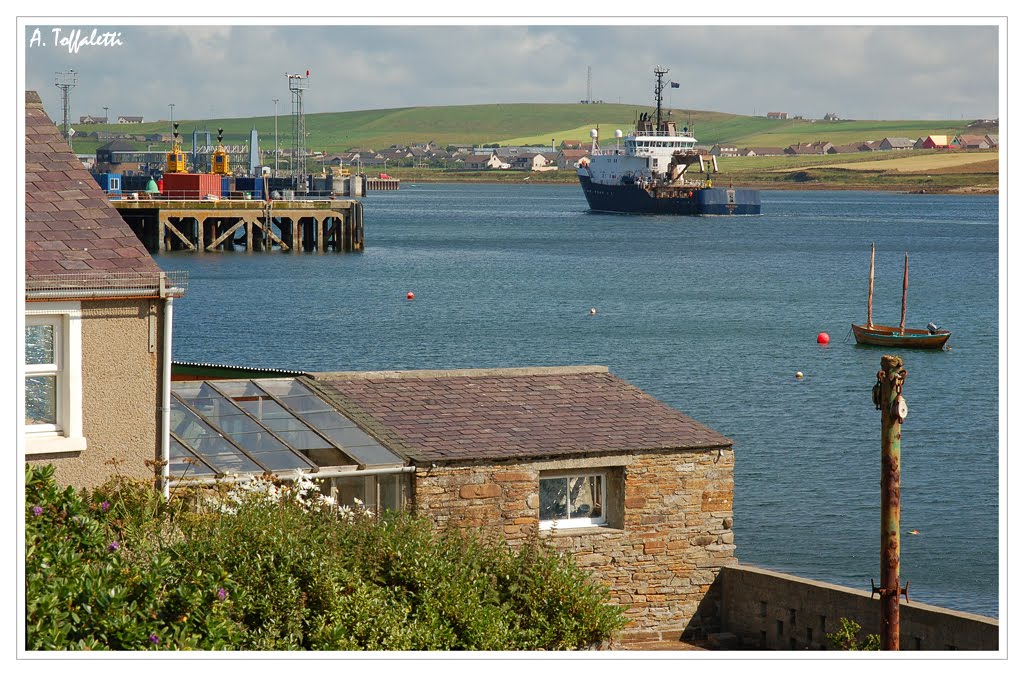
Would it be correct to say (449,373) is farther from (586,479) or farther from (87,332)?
(87,332)

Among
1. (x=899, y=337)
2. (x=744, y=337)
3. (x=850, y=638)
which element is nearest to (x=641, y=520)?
(x=850, y=638)

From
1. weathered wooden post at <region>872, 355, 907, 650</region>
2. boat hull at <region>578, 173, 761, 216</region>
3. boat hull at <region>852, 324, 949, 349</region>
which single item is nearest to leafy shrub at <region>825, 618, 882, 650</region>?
weathered wooden post at <region>872, 355, 907, 650</region>

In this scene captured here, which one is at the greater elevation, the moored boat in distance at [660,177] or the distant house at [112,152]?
the distant house at [112,152]

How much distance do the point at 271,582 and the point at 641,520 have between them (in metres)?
5.20

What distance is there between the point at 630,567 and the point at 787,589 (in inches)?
63.7

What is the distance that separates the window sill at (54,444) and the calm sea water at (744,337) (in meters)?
12.4

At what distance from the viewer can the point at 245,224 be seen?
78562 millimetres

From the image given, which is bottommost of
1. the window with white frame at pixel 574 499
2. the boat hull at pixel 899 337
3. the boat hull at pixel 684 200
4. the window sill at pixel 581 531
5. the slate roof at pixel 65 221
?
the window sill at pixel 581 531

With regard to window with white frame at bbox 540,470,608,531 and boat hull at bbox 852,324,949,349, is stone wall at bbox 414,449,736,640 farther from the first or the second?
boat hull at bbox 852,324,949,349

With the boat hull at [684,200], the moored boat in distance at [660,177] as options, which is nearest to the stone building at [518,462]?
the moored boat in distance at [660,177]

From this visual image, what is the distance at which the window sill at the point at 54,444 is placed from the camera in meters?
11.3

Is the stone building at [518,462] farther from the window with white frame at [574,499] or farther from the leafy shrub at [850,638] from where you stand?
the leafy shrub at [850,638]

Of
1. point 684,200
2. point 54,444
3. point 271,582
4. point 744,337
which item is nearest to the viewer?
point 271,582

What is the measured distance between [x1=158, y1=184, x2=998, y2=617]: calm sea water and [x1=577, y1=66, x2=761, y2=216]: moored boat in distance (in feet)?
56.6
